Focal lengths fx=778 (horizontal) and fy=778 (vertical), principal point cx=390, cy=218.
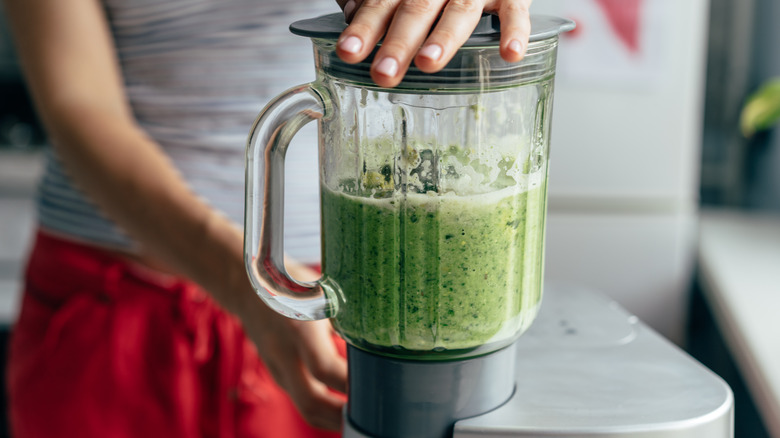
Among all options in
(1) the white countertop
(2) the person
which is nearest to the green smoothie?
(2) the person

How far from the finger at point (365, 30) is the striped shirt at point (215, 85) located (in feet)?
1.28

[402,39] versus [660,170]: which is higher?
[402,39]

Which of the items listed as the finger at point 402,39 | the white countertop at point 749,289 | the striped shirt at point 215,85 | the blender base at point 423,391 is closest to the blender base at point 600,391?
the blender base at point 423,391

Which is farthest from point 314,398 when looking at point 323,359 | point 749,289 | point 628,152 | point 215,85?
point 628,152

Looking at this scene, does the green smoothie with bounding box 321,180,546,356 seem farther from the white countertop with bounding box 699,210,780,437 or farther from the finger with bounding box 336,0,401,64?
the white countertop with bounding box 699,210,780,437

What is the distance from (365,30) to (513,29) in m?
0.07

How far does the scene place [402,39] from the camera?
0.38 meters

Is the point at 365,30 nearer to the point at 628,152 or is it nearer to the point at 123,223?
the point at 123,223

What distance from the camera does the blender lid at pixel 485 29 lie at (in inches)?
15.8

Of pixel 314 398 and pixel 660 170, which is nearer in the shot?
pixel 314 398

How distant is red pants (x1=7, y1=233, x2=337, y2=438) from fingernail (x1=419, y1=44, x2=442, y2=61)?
498 mm

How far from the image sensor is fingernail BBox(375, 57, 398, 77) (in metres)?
0.37

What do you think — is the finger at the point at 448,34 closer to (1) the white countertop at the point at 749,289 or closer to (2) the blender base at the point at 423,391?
(2) the blender base at the point at 423,391

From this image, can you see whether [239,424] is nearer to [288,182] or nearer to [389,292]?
[288,182]
